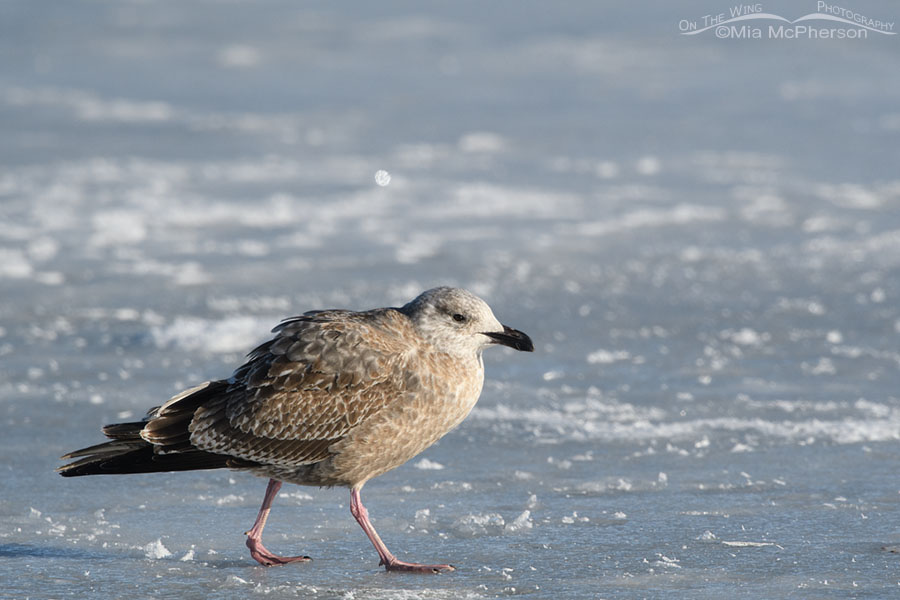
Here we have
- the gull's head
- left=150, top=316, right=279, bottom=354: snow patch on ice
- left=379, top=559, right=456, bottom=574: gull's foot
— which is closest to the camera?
left=379, top=559, right=456, bottom=574: gull's foot

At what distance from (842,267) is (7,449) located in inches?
278

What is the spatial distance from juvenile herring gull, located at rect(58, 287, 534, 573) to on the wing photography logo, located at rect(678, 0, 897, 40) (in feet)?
65.9

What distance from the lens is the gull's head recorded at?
18.1ft

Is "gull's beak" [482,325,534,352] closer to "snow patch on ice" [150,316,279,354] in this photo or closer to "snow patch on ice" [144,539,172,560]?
"snow patch on ice" [144,539,172,560]

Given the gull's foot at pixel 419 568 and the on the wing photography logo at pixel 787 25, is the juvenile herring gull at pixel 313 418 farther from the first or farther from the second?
the on the wing photography logo at pixel 787 25

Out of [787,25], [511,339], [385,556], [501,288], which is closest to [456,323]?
[511,339]

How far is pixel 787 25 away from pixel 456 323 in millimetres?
21278

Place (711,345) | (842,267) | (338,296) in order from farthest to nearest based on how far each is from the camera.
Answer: (842,267) → (338,296) → (711,345)

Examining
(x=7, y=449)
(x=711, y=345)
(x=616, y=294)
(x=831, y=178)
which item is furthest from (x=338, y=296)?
(x=831, y=178)

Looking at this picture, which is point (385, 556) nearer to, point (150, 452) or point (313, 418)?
point (313, 418)

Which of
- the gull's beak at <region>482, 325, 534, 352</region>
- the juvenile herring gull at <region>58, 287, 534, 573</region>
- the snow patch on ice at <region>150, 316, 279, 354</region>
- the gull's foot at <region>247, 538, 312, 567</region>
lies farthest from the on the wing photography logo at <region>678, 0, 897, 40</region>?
the gull's foot at <region>247, 538, 312, 567</region>

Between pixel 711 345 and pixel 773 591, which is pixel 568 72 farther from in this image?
pixel 773 591

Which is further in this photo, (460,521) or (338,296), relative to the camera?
(338,296)

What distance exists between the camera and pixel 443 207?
1349 centimetres
